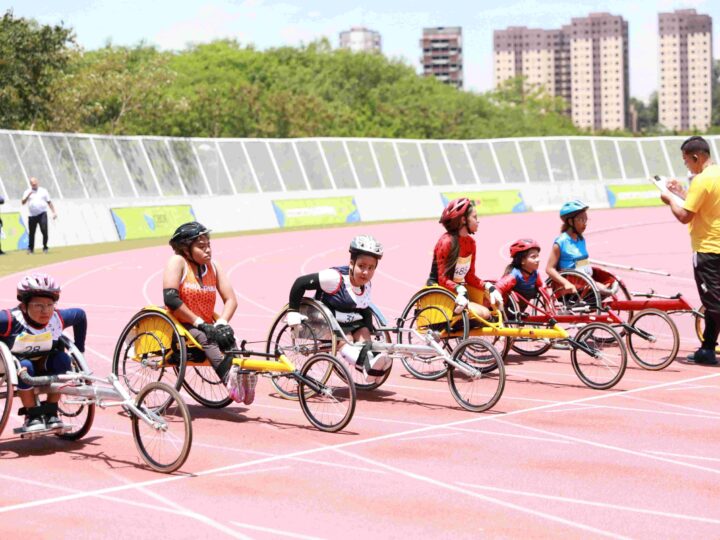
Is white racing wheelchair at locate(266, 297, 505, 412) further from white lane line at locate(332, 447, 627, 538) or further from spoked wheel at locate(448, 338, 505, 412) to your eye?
white lane line at locate(332, 447, 627, 538)

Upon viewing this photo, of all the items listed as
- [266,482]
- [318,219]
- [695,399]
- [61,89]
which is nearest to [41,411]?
[266,482]

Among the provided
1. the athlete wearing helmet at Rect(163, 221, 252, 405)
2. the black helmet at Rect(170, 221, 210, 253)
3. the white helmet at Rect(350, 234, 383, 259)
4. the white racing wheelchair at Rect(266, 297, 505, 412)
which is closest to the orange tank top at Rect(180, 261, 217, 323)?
the athlete wearing helmet at Rect(163, 221, 252, 405)

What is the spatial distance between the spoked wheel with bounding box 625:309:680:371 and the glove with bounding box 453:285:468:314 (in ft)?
5.55

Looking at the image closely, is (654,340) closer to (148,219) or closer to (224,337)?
(224,337)

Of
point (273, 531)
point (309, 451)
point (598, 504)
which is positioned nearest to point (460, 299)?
point (309, 451)

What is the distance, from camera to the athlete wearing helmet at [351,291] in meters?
10.1

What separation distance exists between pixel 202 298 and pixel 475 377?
2.14 m

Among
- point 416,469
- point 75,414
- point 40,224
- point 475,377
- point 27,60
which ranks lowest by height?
point 416,469

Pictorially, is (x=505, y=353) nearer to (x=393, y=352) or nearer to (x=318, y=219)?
(x=393, y=352)

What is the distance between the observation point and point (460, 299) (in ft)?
35.0

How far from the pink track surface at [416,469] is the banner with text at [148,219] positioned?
24162mm

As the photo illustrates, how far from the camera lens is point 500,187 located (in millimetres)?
50562

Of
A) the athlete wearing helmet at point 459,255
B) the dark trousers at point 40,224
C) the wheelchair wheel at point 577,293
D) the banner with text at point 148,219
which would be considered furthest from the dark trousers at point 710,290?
the banner with text at point 148,219

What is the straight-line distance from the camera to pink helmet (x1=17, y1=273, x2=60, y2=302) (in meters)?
8.27
